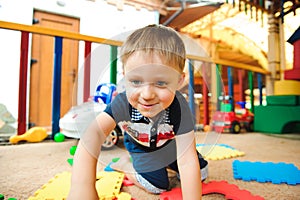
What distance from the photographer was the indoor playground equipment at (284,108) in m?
1.27

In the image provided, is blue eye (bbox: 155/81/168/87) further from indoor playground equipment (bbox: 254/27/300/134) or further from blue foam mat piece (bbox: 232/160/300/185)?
indoor playground equipment (bbox: 254/27/300/134)

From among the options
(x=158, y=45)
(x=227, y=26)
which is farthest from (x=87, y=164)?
(x=227, y=26)

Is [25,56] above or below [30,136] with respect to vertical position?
above

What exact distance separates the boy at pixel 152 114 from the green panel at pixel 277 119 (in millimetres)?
1248

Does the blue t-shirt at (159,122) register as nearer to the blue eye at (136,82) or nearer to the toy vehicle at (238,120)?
the blue eye at (136,82)

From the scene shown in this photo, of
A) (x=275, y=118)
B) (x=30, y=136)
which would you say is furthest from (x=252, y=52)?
(x=30, y=136)

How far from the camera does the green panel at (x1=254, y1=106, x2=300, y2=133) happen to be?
132 cm

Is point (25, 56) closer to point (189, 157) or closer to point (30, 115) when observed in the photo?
point (30, 115)

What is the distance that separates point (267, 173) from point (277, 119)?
3.35 ft

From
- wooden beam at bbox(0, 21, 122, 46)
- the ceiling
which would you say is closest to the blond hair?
wooden beam at bbox(0, 21, 122, 46)

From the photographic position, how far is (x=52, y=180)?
0.50 m

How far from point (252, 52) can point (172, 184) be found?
2516 mm

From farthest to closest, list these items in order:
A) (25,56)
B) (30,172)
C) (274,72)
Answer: (274,72)
(25,56)
(30,172)

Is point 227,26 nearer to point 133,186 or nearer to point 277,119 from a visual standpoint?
point 277,119
